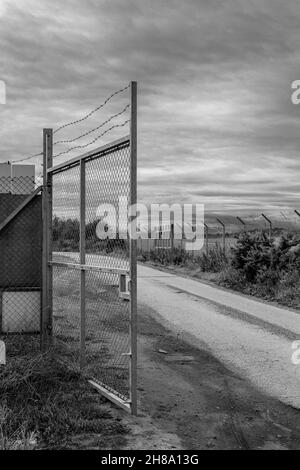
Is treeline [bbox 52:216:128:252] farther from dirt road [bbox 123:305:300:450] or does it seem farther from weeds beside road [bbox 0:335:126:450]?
dirt road [bbox 123:305:300:450]

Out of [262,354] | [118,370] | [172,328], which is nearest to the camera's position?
[118,370]

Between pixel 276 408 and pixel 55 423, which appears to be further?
pixel 276 408

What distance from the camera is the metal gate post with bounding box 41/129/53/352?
27.7 ft

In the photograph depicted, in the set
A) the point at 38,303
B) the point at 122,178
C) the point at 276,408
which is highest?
the point at 122,178

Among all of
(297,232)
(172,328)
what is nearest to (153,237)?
(297,232)

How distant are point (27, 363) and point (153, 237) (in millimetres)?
28432

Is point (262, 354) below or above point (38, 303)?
below

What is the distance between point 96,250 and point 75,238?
1.14m

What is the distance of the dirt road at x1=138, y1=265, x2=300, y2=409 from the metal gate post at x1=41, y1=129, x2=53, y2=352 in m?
2.59

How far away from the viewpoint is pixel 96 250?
7.23 m
